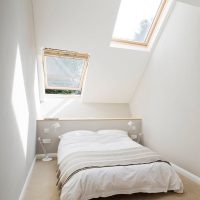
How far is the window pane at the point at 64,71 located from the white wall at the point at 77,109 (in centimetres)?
38

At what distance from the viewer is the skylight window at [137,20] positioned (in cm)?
296

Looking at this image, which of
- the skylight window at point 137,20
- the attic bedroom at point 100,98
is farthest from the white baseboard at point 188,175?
the skylight window at point 137,20

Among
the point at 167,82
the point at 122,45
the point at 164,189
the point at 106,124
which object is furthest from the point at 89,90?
the point at 164,189

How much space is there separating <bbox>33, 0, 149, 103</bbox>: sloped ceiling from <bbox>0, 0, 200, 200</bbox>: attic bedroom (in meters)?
0.02

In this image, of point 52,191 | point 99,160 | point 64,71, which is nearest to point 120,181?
point 99,160

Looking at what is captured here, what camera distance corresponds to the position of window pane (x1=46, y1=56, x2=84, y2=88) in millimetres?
3660

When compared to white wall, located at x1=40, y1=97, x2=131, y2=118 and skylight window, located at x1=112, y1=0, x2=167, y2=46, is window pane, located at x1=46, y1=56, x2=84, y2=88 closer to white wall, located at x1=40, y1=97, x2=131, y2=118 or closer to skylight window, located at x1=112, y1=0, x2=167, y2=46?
white wall, located at x1=40, y1=97, x2=131, y2=118

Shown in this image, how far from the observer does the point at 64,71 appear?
12.6 ft

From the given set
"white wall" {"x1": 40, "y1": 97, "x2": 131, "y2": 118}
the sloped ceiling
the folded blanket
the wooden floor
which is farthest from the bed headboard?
the folded blanket

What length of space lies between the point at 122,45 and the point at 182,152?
2.26 metres

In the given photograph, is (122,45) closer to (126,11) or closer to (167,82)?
(126,11)

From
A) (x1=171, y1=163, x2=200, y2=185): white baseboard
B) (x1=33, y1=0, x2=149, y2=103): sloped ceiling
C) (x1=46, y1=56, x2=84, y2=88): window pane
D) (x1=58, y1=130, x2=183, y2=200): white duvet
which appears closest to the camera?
(x1=58, y1=130, x2=183, y2=200): white duvet

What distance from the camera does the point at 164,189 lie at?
6.82 ft

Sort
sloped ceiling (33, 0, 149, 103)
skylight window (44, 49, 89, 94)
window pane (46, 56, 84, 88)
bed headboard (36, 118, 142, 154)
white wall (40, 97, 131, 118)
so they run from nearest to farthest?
sloped ceiling (33, 0, 149, 103) < bed headboard (36, 118, 142, 154) < skylight window (44, 49, 89, 94) < window pane (46, 56, 84, 88) < white wall (40, 97, 131, 118)
